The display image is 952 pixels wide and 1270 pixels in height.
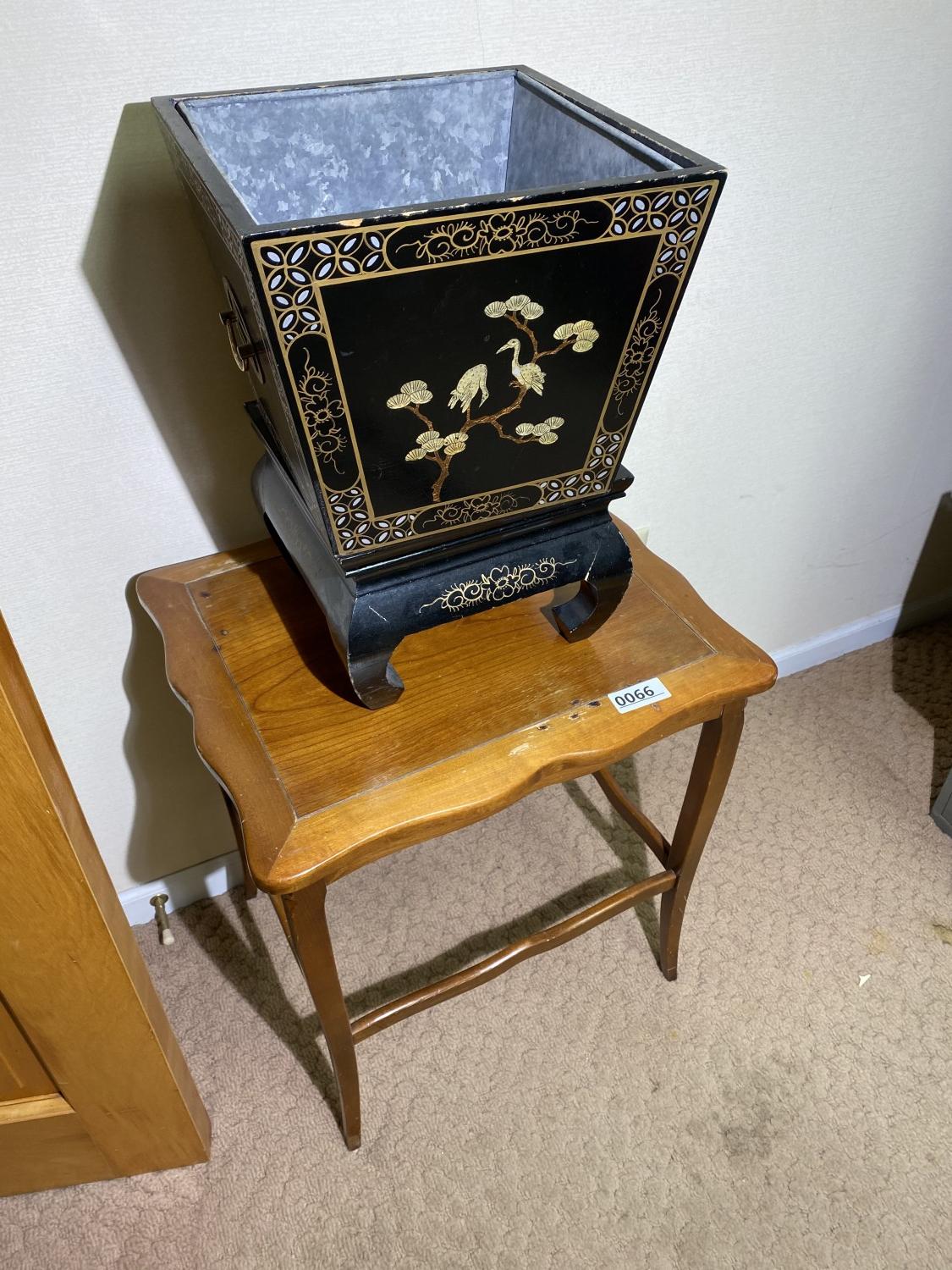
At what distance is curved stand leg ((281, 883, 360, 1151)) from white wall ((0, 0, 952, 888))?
16.3 inches

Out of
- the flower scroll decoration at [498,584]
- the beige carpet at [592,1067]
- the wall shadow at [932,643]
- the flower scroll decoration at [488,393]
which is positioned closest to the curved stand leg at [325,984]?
the beige carpet at [592,1067]

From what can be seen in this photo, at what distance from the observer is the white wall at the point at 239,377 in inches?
28.5

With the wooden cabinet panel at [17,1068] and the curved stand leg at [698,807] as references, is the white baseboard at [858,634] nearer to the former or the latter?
the curved stand leg at [698,807]

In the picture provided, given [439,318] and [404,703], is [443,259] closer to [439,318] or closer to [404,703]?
[439,318]

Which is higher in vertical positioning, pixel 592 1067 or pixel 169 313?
pixel 169 313

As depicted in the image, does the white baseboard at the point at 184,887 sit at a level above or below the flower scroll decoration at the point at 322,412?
below

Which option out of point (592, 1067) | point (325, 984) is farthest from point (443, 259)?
point (592, 1067)

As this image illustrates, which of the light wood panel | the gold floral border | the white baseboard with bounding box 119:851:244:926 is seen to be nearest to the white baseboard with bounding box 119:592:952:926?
the white baseboard with bounding box 119:851:244:926

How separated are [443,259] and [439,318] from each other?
0.13 feet

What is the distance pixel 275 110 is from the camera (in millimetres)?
705

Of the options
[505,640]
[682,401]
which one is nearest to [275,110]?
[505,640]

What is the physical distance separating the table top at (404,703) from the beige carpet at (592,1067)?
1.84ft

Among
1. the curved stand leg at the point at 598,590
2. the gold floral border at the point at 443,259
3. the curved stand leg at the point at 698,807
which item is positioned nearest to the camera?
the gold floral border at the point at 443,259

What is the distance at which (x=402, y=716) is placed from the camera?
2.70 ft
